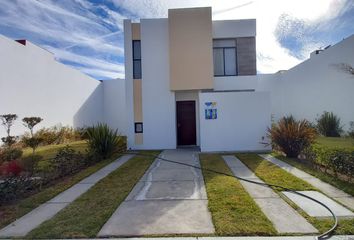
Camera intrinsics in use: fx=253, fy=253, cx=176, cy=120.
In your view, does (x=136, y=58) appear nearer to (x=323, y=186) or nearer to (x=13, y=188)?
(x=13, y=188)

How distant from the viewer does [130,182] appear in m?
6.96

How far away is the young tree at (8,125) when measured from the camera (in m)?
12.2

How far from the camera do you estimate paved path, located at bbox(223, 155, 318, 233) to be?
12.9 ft

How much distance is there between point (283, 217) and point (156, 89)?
1039cm

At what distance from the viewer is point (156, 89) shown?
13.8 metres

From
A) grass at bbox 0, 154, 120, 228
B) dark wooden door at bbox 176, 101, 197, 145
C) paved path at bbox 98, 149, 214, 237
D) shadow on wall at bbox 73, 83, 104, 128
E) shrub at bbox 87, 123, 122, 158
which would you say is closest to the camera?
paved path at bbox 98, 149, 214, 237

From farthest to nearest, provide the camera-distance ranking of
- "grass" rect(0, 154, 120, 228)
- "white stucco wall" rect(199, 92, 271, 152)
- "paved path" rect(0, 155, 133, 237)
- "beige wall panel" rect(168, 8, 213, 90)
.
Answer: "beige wall panel" rect(168, 8, 213, 90) → "white stucco wall" rect(199, 92, 271, 152) → "grass" rect(0, 154, 120, 228) → "paved path" rect(0, 155, 133, 237)

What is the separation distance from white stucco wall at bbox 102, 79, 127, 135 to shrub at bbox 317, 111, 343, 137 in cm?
1669

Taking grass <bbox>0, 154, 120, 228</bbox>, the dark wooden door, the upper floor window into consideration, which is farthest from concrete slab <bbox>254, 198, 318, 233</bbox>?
the upper floor window

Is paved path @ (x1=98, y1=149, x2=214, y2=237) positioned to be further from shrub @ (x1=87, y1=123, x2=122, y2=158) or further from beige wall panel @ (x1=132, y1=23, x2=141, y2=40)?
beige wall panel @ (x1=132, y1=23, x2=141, y2=40)

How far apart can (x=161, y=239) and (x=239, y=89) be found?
11.3 m

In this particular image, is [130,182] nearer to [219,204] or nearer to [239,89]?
[219,204]

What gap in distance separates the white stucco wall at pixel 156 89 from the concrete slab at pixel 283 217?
881 centimetres

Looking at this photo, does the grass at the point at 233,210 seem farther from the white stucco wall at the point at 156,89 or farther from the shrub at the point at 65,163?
the white stucco wall at the point at 156,89
